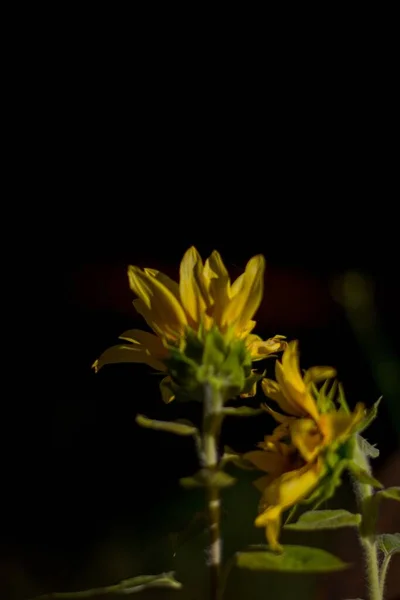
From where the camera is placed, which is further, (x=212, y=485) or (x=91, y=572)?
(x=91, y=572)

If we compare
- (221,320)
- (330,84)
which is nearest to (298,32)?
(330,84)

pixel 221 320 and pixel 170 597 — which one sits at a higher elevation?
pixel 221 320

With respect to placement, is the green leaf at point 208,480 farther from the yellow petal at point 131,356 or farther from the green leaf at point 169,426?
the yellow petal at point 131,356

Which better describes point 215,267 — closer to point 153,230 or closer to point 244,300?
point 244,300

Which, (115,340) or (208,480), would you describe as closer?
(208,480)

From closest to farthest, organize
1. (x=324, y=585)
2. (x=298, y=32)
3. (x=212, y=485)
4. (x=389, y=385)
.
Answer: (x=212, y=485) → (x=324, y=585) → (x=389, y=385) → (x=298, y=32)

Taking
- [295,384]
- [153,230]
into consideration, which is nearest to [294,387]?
[295,384]

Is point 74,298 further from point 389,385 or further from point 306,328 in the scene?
point 389,385

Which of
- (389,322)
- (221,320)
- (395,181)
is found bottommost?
(221,320)
